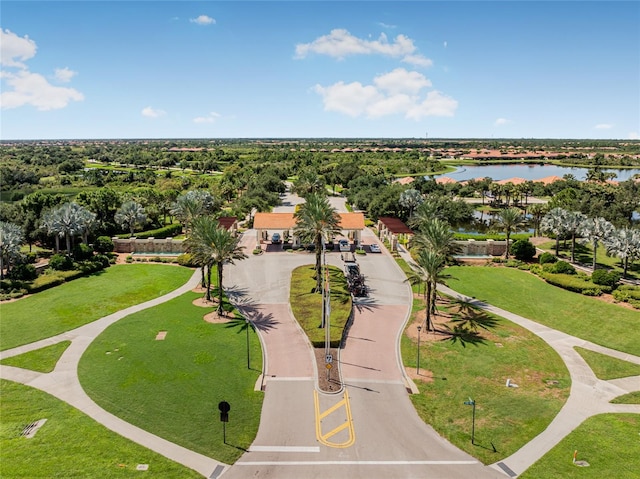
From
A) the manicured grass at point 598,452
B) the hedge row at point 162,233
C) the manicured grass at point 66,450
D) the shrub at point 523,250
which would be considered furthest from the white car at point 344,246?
the manicured grass at point 66,450

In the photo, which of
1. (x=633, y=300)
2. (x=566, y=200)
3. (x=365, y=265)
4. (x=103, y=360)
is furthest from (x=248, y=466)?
(x=566, y=200)

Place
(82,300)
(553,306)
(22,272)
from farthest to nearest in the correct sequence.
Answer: (22,272)
(553,306)
(82,300)

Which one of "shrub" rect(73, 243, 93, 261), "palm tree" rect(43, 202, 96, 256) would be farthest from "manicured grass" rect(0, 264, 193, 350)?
"palm tree" rect(43, 202, 96, 256)

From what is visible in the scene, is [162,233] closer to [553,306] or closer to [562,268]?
[553,306]

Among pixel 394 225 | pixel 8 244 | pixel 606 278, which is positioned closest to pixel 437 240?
pixel 606 278

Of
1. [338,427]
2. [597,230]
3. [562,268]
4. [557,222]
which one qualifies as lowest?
[338,427]

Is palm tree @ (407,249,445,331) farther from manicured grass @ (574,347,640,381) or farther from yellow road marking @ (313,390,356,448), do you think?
yellow road marking @ (313,390,356,448)
